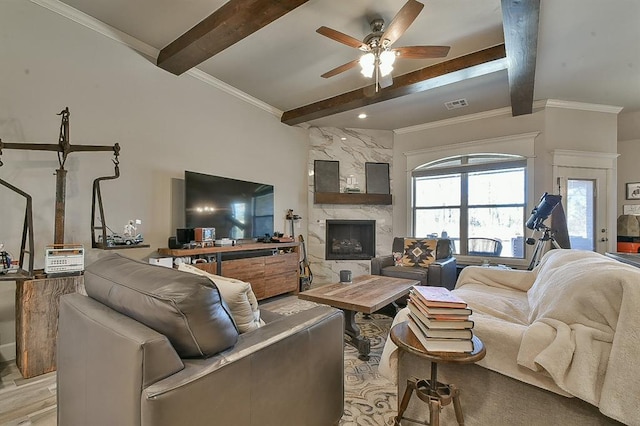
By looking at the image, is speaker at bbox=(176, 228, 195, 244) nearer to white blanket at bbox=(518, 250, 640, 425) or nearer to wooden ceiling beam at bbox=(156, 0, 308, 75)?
wooden ceiling beam at bbox=(156, 0, 308, 75)

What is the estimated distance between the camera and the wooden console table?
202cm

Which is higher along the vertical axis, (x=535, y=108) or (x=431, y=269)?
(x=535, y=108)

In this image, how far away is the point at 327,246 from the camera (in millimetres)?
5469

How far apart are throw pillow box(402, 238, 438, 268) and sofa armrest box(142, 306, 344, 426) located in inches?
108

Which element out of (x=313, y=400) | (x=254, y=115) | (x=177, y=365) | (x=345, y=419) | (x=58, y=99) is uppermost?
(x=254, y=115)

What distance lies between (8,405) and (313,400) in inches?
74.1

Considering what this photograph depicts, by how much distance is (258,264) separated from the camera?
3906 mm

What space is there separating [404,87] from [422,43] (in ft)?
2.06

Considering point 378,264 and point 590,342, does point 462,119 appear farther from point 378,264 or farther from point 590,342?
point 590,342

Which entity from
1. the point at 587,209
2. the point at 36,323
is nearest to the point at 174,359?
the point at 36,323

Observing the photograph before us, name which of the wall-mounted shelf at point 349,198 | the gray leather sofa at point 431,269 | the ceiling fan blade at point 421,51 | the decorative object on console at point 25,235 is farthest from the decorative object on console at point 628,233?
the decorative object on console at point 25,235

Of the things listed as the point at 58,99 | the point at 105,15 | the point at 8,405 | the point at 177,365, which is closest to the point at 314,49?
the point at 105,15

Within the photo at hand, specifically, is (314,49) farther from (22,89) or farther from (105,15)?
(22,89)

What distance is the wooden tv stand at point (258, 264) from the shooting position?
3.33m
